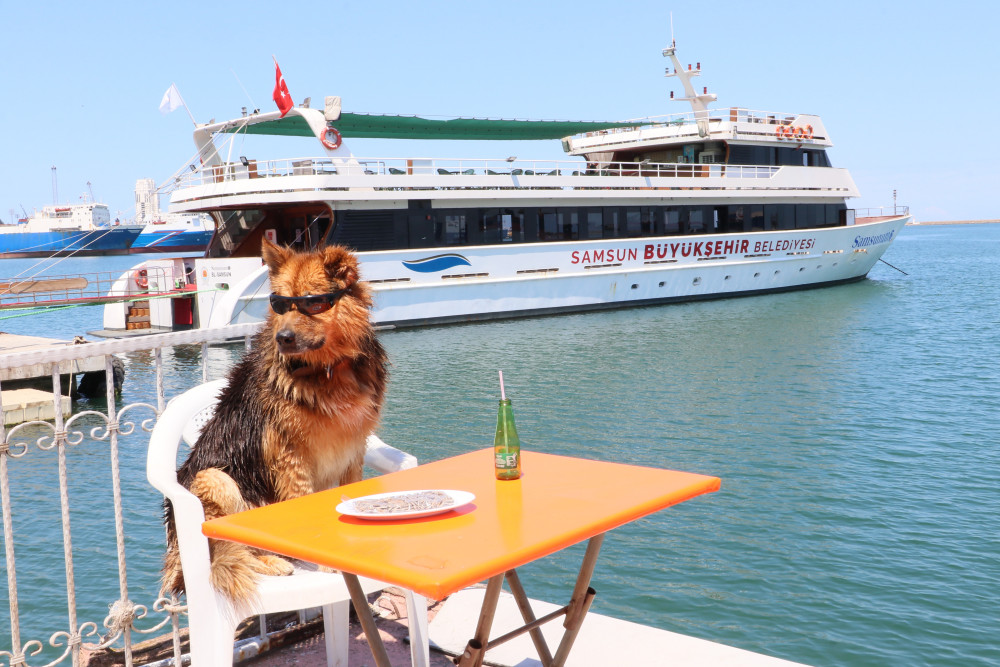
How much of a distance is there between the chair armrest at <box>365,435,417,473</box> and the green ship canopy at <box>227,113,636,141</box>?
1655cm

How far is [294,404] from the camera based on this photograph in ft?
8.09

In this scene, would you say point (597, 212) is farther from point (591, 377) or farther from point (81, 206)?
point (81, 206)

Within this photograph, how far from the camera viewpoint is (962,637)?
14.9 feet

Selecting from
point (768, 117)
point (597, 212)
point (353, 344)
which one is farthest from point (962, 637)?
point (768, 117)

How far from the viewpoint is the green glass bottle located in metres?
2.32

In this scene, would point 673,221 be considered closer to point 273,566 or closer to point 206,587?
point 273,566

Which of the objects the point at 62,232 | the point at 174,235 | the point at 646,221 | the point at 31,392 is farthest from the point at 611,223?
the point at 62,232

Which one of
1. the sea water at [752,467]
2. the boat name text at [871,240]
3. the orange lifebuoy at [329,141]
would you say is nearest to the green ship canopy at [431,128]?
the orange lifebuoy at [329,141]

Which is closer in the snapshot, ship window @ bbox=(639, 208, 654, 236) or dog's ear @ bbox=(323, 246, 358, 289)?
dog's ear @ bbox=(323, 246, 358, 289)

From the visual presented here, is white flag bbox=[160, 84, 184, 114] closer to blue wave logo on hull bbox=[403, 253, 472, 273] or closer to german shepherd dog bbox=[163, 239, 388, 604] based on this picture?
blue wave logo on hull bbox=[403, 253, 472, 273]

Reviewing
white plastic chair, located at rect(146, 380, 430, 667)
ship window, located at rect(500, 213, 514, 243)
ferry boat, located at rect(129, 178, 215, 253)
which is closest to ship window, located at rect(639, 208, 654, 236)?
ship window, located at rect(500, 213, 514, 243)

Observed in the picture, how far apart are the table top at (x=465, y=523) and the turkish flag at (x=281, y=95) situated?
595 inches

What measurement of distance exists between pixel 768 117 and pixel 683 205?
163 inches

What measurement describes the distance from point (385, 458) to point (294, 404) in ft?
1.84
